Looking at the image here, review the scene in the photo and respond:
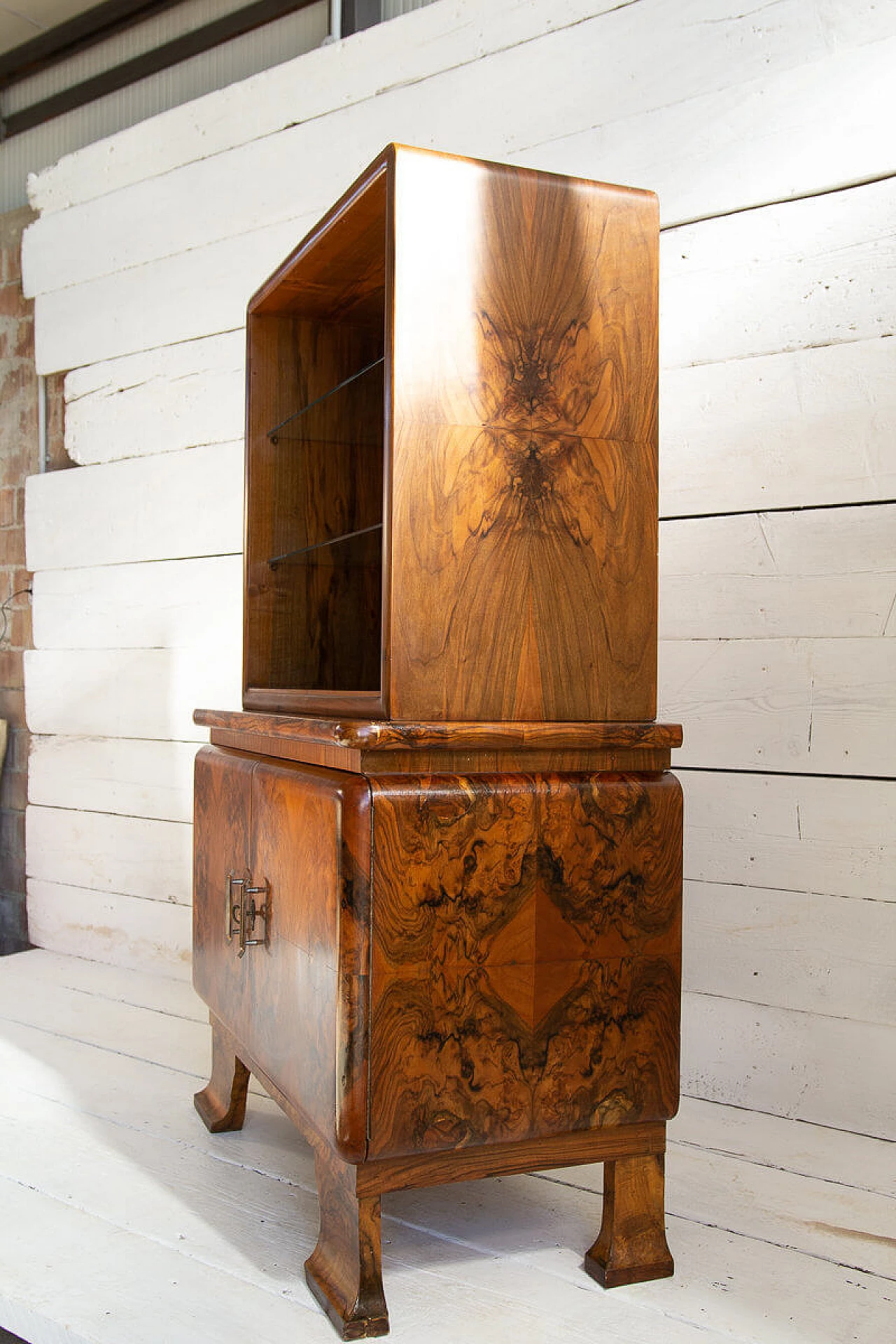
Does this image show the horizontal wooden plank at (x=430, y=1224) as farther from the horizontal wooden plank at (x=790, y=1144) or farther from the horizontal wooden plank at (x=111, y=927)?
the horizontal wooden plank at (x=111, y=927)

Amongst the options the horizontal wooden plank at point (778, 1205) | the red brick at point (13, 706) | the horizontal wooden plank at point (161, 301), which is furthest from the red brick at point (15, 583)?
the horizontal wooden plank at point (778, 1205)

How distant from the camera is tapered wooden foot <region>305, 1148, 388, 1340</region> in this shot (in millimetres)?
1250

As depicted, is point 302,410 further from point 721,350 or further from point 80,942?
point 80,942

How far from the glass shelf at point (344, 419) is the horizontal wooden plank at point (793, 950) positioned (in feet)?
3.35

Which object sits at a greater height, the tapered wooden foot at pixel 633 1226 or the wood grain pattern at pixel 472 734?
the wood grain pattern at pixel 472 734

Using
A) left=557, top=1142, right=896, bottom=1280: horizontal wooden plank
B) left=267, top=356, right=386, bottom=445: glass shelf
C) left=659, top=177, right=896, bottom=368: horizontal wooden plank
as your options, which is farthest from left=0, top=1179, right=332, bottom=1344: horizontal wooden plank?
left=659, top=177, right=896, bottom=368: horizontal wooden plank

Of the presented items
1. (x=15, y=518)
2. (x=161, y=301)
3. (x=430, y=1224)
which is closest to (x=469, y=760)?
(x=430, y=1224)

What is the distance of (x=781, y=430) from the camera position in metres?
1.96

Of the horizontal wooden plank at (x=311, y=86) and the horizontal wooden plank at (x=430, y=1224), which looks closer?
the horizontal wooden plank at (x=430, y=1224)

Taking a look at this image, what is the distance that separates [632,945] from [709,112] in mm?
1519

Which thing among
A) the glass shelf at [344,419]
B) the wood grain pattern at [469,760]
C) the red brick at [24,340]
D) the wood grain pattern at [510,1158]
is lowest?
the wood grain pattern at [510,1158]

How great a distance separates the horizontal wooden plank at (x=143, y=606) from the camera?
282cm

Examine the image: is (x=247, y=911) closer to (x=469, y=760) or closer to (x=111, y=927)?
(x=469, y=760)

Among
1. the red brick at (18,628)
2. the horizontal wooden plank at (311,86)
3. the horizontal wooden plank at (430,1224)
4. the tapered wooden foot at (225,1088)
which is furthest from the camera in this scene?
the red brick at (18,628)
